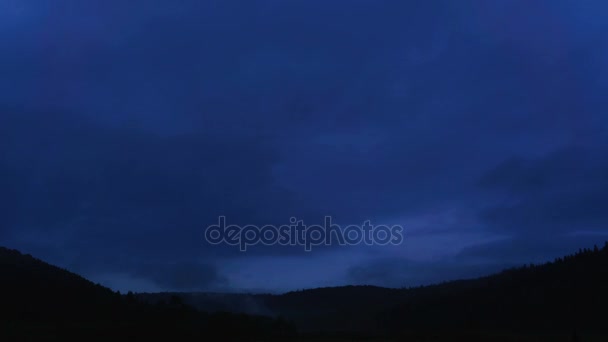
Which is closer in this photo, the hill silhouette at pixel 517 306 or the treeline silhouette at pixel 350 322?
the treeline silhouette at pixel 350 322

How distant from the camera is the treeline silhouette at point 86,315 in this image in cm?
10212

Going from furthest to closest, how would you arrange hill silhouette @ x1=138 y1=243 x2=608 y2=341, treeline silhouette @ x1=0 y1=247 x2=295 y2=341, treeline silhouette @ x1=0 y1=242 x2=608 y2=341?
hill silhouette @ x1=138 y1=243 x2=608 y2=341, treeline silhouette @ x1=0 y1=242 x2=608 y2=341, treeline silhouette @ x1=0 y1=247 x2=295 y2=341

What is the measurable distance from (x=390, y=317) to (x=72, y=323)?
324 ft

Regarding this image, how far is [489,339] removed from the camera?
105m

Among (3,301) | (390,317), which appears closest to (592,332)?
(390,317)

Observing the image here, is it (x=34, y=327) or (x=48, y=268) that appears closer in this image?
(x=34, y=327)

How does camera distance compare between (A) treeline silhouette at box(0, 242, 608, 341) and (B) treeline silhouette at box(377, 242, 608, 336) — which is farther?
(B) treeline silhouette at box(377, 242, 608, 336)

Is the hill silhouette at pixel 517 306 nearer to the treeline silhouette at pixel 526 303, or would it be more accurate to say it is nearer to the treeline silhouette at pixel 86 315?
the treeline silhouette at pixel 526 303

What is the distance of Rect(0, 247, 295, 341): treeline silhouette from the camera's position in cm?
10212

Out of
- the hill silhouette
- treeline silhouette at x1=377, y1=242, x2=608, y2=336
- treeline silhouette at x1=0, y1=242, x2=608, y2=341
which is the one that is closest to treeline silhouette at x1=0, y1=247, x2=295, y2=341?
treeline silhouette at x1=0, y1=242, x2=608, y2=341

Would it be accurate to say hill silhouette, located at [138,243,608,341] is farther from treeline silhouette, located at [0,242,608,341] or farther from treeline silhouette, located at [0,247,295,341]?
treeline silhouette, located at [0,247,295,341]

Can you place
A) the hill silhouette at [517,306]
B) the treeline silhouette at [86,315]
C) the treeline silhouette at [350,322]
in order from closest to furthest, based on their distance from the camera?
1. the treeline silhouette at [86,315]
2. the treeline silhouette at [350,322]
3. the hill silhouette at [517,306]

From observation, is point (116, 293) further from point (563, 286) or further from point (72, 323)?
point (563, 286)

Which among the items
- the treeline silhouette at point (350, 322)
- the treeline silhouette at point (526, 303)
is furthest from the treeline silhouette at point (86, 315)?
the treeline silhouette at point (526, 303)
